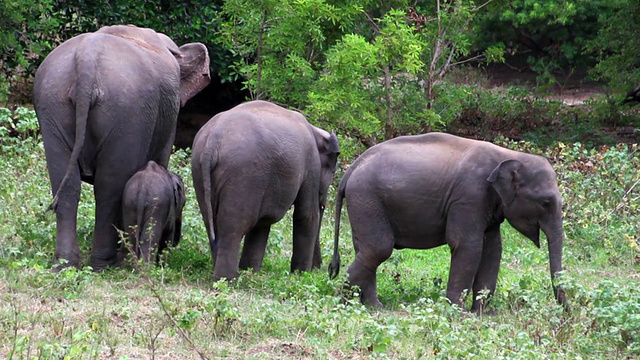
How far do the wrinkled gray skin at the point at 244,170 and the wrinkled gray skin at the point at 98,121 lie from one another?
1.79 feet

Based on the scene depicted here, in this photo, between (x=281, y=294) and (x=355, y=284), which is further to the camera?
(x=355, y=284)

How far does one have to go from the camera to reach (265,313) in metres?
7.21

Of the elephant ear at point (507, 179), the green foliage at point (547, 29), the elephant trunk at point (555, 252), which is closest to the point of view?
the elephant trunk at point (555, 252)

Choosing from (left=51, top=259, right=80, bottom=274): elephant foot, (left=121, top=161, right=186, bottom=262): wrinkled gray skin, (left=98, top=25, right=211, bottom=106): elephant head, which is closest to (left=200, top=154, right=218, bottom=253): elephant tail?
(left=121, top=161, right=186, bottom=262): wrinkled gray skin

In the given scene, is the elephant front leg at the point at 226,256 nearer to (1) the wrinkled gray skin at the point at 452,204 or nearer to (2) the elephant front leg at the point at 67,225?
(1) the wrinkled gray skin at the point at 452,204

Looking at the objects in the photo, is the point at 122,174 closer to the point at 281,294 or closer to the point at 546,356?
the point at 281,294

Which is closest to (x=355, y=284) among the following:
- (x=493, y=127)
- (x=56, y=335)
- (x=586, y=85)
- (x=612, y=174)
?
(x=56, y=335)

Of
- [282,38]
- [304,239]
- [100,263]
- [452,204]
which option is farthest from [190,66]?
[452,204]

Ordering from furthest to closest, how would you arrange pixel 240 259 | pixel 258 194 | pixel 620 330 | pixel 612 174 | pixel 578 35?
pixel 578 35 → pixel 612 174 → pixel 240 259 → pixel 258 194 → pixel 620 330

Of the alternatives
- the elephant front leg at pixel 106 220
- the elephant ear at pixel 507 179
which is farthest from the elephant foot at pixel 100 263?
the elephant ear at pixel 507 179

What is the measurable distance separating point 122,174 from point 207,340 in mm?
2437

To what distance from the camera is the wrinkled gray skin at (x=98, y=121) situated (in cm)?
843

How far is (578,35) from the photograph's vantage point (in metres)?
22.2

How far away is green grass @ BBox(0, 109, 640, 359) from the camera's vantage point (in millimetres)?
6539
